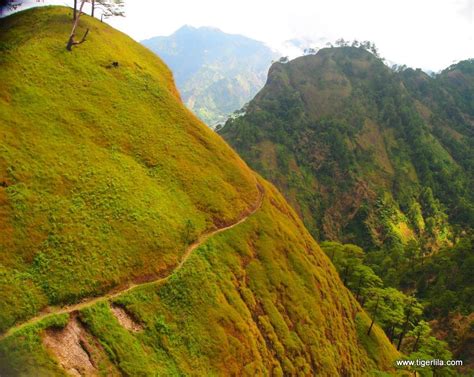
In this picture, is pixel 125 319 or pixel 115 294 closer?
pixel 125 319

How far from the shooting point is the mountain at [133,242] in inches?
1304

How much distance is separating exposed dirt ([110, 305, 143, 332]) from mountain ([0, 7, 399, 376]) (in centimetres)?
19

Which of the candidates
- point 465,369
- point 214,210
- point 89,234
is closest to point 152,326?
point 89,234

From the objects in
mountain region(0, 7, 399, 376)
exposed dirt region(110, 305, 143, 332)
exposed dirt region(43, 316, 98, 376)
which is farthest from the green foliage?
exposed dirt region(43, 316, 98, 376)

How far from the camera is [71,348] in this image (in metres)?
31.0

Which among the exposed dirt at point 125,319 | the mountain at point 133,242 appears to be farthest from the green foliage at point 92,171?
the exposed dirt at point 125,319

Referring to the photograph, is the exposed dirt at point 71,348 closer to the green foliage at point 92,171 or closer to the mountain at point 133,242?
the mountain at point 133,242

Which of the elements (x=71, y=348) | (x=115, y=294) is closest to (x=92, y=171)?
(x=115, y=294)

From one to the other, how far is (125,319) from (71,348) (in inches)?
233

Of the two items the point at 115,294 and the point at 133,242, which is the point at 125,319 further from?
the point at 133,242

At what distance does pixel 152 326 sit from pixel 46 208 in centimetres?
1481

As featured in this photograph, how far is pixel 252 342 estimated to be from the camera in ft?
148

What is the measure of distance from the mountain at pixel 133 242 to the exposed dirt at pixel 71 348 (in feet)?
0.35

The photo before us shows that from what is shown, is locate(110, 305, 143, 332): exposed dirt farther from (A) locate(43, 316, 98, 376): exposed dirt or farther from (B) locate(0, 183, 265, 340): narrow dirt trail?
(A) locate(43, 316, 98, 376): exposed dirt
